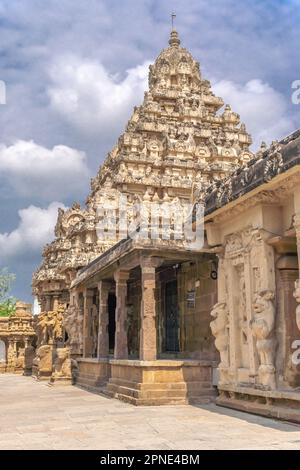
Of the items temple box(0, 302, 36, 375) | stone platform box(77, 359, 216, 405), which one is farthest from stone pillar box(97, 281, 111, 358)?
temple box(0, 302, 36, 375)

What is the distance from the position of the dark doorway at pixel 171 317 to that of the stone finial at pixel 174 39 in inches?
979

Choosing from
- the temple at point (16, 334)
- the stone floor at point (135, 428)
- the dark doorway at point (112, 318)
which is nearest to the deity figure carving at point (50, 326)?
the dark doorway at point (112, 318)

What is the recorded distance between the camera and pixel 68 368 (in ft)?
59.5

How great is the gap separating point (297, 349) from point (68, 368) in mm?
11099

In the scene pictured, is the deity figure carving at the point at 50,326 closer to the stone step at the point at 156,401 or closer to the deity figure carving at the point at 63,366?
the deity figure carving at the point at 63,366

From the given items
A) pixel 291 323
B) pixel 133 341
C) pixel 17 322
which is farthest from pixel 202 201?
pixel 17 322

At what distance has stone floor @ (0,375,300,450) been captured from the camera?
6.46 m

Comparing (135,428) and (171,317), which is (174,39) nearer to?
(171,317)

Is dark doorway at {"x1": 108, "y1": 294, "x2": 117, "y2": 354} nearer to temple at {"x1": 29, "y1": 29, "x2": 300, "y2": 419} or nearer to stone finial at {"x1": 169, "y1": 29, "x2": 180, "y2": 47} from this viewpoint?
temple at {"x1": 29, "y1": 29, "x2": 300, "y2": 419}

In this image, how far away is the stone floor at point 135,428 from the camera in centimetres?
646

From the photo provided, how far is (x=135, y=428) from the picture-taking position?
7.76m

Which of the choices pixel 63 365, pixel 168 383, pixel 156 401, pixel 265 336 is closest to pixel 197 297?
pixel 168 383

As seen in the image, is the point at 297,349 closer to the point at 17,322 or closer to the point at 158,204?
the point at 158,204

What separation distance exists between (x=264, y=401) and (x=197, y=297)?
4314 mm
